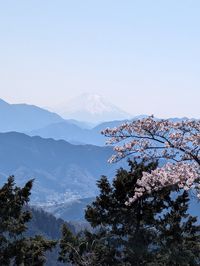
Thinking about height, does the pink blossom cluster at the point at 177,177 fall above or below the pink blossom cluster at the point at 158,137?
below

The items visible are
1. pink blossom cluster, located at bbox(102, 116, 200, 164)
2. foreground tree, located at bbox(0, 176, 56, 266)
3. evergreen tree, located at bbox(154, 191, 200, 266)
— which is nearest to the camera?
pink blossom cluster, located at bbox(102, 116, 200, 164)

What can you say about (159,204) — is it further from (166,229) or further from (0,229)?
(0,229)

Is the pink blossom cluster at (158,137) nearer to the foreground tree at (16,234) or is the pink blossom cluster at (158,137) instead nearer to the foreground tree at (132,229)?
the foreground tree at (132,229)

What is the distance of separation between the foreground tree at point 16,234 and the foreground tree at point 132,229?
1.96 meters

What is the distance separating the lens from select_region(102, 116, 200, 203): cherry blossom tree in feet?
54.9

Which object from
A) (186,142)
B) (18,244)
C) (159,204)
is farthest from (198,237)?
(186,142)

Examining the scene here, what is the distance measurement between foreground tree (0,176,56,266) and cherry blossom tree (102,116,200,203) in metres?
15.8

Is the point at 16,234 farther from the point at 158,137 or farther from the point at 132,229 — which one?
the point at 158,137

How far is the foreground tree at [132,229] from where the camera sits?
30297 mm

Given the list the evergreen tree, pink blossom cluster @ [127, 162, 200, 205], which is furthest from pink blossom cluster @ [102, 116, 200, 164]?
the evergreen tree

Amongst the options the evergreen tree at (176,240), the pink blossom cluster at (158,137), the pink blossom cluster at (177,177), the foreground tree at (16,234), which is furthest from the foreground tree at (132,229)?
the pink blossom cluster at (177,177)

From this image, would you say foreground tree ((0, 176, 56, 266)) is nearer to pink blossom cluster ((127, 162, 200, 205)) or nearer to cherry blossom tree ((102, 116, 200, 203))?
cherry blossom tree ((102, 116, 200, 203))

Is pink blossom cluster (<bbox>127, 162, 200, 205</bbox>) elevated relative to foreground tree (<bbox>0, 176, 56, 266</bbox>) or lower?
lower

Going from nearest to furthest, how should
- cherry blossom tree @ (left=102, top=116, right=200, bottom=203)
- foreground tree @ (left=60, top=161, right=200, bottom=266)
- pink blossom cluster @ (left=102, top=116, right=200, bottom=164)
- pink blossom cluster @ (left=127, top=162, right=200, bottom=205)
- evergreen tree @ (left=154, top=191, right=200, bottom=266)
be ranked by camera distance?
1. pink blossom cluster @ (left=127, top=162, right=200, bottom=205)
2. cherry blossom tree @ (left=102, top=116, right=200, bottom=203)
3. pink blossom cluster @ (left=102, top=116, right=200, bottom=164)
4. evergreen tree @ (left=154, top=191, right=200, bottom=266)
5. foreground tree @ (left=60, top=161, right=200, bottom=266)
